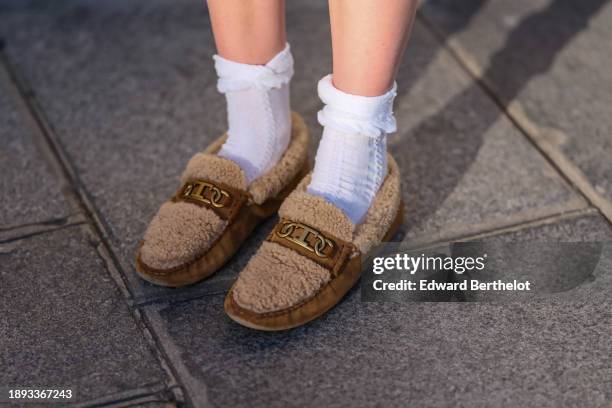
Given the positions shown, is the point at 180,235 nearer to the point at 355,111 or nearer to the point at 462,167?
the point at 355,111

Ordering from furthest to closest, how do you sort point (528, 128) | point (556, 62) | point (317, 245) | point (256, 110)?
point (556, 62)
point (528, 128)
point (256, 110)
point (317, 245)

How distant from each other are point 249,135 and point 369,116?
0.24 m

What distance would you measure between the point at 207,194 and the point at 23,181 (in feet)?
1.45

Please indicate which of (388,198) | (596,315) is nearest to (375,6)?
(388,198)

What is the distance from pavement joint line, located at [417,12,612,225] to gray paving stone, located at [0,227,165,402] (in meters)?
0.86

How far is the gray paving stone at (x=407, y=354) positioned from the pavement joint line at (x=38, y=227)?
0.29 m

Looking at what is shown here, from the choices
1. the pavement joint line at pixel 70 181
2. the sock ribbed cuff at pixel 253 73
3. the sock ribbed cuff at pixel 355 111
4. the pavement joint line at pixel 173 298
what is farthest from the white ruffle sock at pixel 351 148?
the pavement joint line at pixel 70 181

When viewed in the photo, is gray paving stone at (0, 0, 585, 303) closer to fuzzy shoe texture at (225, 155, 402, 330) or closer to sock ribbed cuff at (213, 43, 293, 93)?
fuzzy shoe texture at (225, 155, 402, 330)

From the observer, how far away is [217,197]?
137 centimetres

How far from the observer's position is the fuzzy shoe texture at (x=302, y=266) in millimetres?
1252

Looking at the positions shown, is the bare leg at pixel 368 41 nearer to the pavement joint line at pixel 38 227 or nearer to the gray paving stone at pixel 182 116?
the gray paving stone at pixel 182 116

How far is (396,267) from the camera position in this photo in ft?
4.62

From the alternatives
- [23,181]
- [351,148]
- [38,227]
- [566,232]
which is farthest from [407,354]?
[23,181]

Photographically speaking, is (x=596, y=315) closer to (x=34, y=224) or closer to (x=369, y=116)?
(x=369, y=116)
